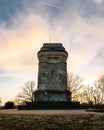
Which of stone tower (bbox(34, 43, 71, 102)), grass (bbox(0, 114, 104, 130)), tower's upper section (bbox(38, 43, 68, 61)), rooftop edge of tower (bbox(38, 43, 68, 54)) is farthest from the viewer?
rooftop edge of tower (bbox(38, 43, 68, 54))

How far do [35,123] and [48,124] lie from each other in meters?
0.73

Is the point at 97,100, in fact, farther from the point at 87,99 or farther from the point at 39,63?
the point at 39,63

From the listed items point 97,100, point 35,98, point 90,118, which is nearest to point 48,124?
point 90,118

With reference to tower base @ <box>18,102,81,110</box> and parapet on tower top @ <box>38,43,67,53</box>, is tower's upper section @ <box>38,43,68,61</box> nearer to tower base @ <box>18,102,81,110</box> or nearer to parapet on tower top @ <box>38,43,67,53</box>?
parapet on tower top @ <box>38,43,67,53</box>

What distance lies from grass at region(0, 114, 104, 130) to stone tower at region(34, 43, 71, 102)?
1584 cm

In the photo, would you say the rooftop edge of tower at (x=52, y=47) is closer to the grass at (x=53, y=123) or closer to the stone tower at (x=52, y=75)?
the stone tower at (x=52, y=75)

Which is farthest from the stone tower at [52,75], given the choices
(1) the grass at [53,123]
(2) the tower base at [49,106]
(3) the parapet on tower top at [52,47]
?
(1) the grass at [53,123]

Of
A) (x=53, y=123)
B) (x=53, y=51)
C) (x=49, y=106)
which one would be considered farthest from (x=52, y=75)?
(x=53, y=123)

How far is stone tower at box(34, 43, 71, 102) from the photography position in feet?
102

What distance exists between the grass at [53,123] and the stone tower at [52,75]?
15839 mm

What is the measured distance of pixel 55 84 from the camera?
1238 inches

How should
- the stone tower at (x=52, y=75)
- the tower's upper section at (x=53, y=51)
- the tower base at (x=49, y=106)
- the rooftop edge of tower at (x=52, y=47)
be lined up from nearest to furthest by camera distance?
1. the tower base at (x=49, y=106)
2. the stone tower at (x=52, y=75)
3. the tower's upper section at (x=53, y=51)
4. the rooftop edge of tower at (x=52, y=47)

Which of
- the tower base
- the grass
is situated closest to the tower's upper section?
the tower base

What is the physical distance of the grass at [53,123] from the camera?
13062 mm
